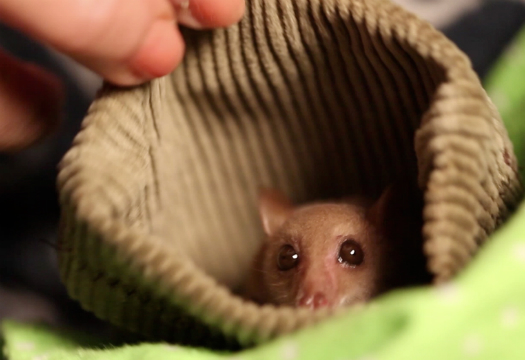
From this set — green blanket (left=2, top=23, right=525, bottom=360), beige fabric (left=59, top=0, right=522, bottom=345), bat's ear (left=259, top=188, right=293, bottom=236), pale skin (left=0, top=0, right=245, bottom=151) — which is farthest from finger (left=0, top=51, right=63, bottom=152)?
green blanket (left=2, top=23, right=525, bottom=360)

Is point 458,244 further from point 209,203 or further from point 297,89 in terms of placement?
point 209,203

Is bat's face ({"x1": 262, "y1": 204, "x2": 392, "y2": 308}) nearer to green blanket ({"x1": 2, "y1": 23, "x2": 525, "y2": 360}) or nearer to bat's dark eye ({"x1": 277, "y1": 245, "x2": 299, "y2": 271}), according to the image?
bat's dark eye ({"x1": 277, "y1": 245, "x2": 299, "y2": 271})

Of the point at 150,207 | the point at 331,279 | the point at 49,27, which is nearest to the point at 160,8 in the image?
the point at 49,27

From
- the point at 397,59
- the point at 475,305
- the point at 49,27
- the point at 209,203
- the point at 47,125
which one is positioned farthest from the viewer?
the point at 209,203

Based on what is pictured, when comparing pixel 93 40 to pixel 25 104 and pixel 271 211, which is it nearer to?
pixel 25 104

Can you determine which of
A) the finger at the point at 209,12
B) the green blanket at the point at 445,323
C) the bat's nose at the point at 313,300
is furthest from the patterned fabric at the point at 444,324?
the finger at the point at 209,12

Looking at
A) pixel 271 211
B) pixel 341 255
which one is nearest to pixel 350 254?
pixel 341 255
